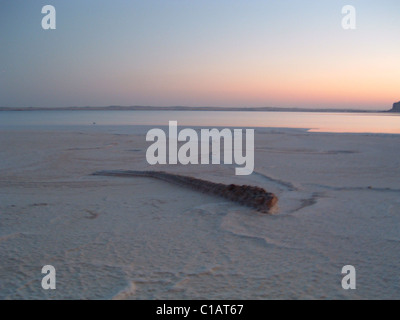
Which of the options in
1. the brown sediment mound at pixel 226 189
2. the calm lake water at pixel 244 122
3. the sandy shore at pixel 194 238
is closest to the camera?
the sandy shore at pixel 194 238

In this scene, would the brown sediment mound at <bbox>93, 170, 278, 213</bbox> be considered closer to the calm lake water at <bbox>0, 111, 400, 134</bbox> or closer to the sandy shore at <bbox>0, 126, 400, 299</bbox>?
the sandy shore at <bbox>0, 126, 400, 299</bbox>

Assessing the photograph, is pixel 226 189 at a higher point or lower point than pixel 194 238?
higher

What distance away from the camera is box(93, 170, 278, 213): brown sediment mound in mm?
6590

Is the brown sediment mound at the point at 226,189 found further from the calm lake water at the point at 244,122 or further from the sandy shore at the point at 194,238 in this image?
the calm lake water at the point at 244,122

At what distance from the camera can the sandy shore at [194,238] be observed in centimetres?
383

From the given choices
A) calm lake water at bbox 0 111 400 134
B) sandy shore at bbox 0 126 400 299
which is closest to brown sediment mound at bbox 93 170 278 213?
sandy shore at bbox 0 126 400 299

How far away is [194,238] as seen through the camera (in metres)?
5.22

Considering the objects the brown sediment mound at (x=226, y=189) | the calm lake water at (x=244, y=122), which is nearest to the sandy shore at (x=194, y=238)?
the brown sediment mound at (x=226, y=189)

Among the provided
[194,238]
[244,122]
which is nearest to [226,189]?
[194,238]

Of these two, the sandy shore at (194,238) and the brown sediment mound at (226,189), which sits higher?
the brown sediment mound at (226,189)

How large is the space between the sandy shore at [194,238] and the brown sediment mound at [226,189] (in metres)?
0.23

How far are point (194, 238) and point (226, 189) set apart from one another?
2.39m

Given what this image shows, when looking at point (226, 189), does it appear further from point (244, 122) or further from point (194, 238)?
point (244, 122)

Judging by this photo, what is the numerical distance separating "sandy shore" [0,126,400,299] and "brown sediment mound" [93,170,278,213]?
227 mm
